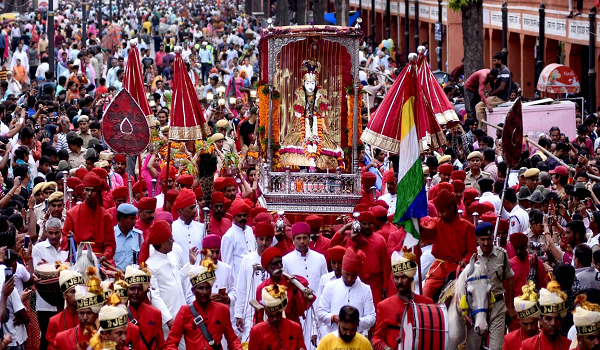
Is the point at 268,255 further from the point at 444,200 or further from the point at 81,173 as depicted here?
the point at 81,173

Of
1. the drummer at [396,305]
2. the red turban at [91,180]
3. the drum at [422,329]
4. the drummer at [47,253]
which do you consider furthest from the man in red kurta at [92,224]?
the drum at [422,329]

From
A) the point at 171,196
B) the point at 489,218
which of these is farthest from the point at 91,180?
the point at 489,218

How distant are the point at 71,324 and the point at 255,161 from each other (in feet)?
29.2

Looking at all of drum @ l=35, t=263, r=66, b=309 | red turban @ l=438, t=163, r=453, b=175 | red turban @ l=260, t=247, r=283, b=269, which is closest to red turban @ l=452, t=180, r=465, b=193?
red turban @ l=438, t=163, r=453, b=175

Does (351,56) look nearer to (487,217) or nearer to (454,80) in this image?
(487,217)

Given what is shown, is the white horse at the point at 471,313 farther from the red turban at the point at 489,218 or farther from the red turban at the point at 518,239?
the red turban at the point at 489,218

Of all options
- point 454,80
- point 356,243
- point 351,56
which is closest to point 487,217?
point 356,243

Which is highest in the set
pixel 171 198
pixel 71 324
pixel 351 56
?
pixel 351 56

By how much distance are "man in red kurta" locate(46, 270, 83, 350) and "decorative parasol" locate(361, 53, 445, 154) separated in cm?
372

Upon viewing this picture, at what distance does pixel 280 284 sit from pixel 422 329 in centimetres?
156

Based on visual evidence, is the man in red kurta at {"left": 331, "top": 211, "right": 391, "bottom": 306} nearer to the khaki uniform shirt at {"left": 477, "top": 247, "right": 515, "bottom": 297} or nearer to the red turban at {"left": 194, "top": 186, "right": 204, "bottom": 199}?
the khaki uniform shirt at {"left": 477, "top": 247, "right": 515, "bottom": 297}

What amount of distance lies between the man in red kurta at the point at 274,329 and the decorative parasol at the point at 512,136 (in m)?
3.35

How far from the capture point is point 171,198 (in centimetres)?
1447

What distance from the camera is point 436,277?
1200 cm
